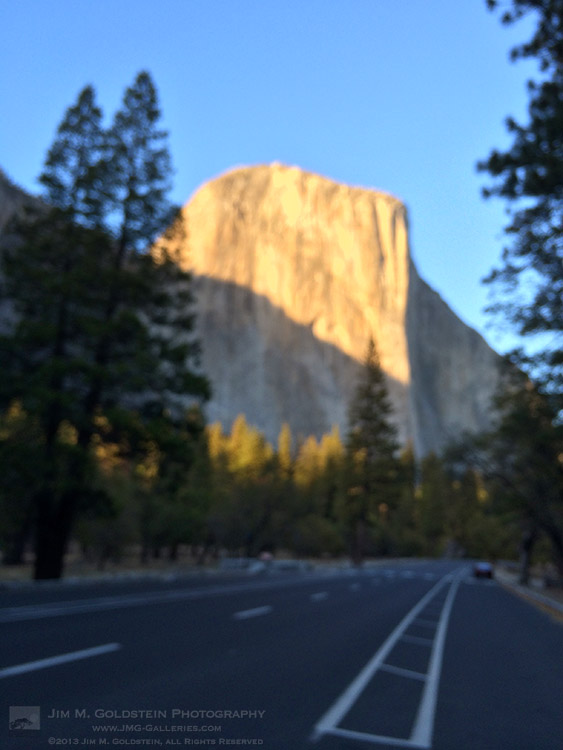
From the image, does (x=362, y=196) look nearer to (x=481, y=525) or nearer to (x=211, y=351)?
(x=211, y=351)

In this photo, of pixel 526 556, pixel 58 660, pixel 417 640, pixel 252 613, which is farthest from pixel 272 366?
pixel 58 660

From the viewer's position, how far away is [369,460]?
6200 centimetres

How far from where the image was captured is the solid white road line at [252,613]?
12562 mm

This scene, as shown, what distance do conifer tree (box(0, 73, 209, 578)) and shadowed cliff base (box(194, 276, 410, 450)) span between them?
9898 centimetres

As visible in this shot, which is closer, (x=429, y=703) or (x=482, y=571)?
(x=429, y=703)

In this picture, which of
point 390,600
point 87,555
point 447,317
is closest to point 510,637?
point 390,600

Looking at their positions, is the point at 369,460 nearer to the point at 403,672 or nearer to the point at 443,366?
the point at 403,672

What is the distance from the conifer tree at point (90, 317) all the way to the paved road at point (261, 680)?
705 centimetres

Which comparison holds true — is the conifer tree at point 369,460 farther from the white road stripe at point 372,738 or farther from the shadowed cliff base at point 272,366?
the shadowed cliff base at point 272,366

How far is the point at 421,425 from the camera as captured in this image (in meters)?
136

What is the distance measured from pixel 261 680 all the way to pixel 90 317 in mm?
15834

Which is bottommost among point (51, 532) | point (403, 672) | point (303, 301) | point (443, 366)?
point (403, 672)

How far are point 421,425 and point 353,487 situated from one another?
7739 centimetres

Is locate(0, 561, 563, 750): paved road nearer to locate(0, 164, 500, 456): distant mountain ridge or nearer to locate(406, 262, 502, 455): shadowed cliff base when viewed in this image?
locate(0, 164, 500, 456): distant mountain ridge
